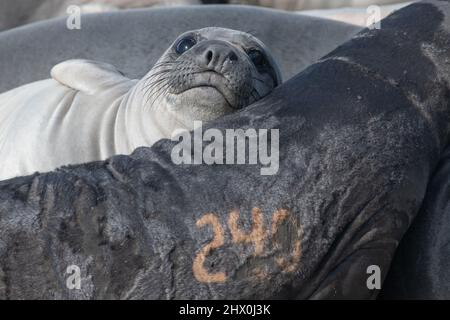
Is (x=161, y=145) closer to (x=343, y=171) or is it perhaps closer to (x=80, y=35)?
(x=343, y=171)

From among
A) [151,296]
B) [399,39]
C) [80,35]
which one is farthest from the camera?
[80,35]

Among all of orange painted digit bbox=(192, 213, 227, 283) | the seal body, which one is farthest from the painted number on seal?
the seal body

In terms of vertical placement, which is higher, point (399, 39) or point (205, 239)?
point (399, 39)

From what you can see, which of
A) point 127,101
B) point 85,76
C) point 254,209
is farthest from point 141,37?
point 254,209

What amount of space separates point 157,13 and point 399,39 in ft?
7.72

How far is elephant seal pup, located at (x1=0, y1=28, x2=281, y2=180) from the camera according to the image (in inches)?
115

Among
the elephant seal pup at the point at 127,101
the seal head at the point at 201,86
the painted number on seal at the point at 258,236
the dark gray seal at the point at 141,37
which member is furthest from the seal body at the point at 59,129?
the painted number on seal at the point at 258,236

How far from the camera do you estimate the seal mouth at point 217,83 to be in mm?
2912

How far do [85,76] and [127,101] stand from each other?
27 cm

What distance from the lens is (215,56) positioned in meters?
2.93

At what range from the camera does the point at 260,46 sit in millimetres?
3344

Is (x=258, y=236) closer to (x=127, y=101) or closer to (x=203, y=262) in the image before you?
(x=203, y=262)

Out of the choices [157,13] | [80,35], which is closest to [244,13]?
[157,13]

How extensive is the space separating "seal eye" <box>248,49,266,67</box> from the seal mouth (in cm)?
39
